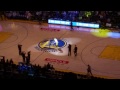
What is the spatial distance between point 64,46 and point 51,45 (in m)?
1.00

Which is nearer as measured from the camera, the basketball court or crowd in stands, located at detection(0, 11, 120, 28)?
the basketball court

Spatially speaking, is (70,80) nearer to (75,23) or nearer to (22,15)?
(75,23)

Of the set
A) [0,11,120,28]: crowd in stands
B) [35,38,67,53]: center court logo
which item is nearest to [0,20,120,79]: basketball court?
[35,38,67,53]: center court logo

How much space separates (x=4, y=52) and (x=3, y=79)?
14241mm

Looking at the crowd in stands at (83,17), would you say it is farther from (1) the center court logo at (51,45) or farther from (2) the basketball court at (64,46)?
(1) the center court logo at (51,45)

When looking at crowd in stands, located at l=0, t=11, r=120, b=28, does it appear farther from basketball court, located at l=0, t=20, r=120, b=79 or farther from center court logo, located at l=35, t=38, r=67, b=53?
center court logo, located at l=35, t=38, r=67, b=53

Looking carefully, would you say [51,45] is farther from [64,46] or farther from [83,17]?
[83,17]

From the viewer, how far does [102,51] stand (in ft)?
57.5

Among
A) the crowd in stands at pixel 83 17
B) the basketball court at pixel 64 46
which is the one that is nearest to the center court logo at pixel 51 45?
the basketball court at pixel 64 46

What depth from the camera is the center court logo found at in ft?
59.6

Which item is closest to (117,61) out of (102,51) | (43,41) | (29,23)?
(102,51)

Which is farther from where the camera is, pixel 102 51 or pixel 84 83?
pixel 102 51

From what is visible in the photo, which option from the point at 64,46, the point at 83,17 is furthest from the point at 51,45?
the point at 83,17

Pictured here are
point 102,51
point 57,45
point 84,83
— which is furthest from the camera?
point 57,45
